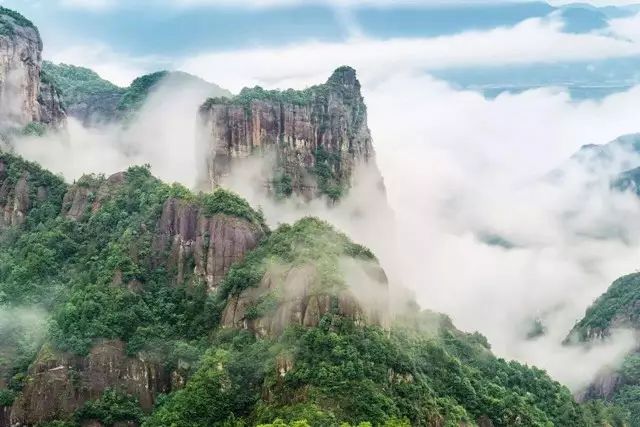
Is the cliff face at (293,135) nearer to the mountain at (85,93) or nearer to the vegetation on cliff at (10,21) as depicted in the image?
the vegetation on cliff at (10,21)

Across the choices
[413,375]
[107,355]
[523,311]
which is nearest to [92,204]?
[107,355]

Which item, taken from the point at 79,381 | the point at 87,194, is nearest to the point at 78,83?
the point at 87,194

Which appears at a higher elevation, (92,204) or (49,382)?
(92,204)

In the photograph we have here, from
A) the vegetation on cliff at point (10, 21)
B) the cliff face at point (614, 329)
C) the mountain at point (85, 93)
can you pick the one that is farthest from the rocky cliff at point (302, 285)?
the mountain at point (85, 93)

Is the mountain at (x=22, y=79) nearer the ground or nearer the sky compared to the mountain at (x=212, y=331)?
nearer the sky

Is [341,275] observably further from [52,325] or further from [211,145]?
[211,145]

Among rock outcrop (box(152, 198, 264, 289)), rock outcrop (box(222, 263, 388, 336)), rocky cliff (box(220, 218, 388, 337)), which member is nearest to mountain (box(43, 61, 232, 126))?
rock outcrop (box(152, 198, 264, 289))

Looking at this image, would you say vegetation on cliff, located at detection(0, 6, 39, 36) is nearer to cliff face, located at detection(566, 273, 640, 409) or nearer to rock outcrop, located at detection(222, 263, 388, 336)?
rock outcrop, located at detection(222, 263, 388, 336)
